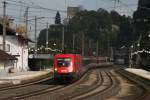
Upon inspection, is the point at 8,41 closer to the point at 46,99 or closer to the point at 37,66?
the point at 37,66

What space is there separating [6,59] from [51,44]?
8346cm

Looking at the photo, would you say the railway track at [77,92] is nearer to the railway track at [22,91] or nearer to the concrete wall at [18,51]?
the railway track at [22,91]

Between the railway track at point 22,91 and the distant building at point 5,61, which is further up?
the distant building at point 5,61

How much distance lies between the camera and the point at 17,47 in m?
84.6

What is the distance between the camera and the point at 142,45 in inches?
4537

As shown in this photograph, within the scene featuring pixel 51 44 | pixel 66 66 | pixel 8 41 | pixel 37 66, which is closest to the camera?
pixel 66 66

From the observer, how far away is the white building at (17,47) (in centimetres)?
8273

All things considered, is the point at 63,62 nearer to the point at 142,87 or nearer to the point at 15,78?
the point at 142,87

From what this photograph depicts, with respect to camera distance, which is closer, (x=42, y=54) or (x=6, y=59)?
(x=6, y=59)

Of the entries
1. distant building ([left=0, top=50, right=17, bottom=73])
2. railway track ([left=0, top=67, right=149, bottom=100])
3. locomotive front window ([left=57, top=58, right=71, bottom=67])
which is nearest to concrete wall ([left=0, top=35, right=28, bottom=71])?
distant building ([left=0, top=50, right=17, bottom=73])

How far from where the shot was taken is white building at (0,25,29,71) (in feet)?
271

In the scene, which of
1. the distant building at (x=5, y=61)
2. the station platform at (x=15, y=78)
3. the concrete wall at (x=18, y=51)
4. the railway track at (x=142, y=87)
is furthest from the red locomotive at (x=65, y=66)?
the concrete wall at (x=18, y=51)

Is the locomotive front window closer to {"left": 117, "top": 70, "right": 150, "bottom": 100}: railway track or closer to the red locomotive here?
the red locomotive

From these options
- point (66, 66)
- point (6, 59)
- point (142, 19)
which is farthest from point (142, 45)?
point (66, 66)
